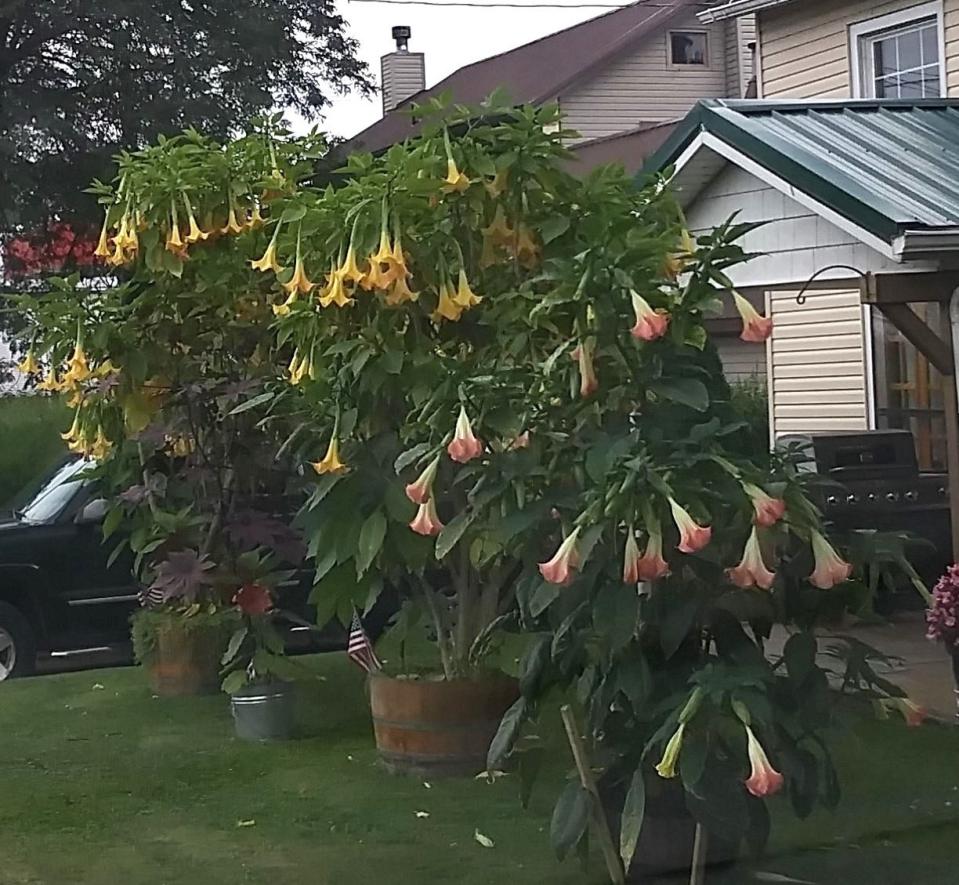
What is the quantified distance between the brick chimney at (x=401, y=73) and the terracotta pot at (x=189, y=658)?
924 inches

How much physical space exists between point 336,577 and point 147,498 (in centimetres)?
254

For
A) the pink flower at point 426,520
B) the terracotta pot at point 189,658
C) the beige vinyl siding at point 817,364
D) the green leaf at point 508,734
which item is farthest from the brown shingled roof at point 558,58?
the green leaf at point 508,734

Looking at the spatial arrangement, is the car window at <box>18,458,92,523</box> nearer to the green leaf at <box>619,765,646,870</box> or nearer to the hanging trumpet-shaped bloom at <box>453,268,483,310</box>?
the hanging trumpet-shaped bloom at <box>453,268,483,310</box>

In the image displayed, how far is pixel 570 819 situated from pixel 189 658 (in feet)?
15.0

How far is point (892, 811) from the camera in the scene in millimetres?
6121

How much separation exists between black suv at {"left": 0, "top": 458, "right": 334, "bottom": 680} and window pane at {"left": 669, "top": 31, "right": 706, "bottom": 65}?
66.4ft

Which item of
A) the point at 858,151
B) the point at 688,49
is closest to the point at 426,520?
the point at 858,151

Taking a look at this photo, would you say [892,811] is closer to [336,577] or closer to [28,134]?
[336,577]

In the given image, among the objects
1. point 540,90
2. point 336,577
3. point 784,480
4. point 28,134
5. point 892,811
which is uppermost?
point 540,90

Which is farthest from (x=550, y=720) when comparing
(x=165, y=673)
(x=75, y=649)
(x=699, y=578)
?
(x=75, y=649)

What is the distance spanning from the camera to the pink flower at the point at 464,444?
484 cm

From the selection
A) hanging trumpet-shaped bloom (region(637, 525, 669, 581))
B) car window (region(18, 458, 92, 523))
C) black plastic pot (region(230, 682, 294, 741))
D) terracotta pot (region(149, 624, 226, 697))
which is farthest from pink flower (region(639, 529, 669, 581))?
car window (region(18, 458, 92, 523))

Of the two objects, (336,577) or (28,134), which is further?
(28,134)

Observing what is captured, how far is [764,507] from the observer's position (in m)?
4.22
